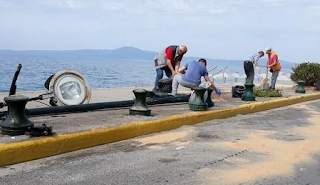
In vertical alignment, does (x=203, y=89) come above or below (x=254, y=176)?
above

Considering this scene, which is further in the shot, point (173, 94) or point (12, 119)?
point (173, 94)

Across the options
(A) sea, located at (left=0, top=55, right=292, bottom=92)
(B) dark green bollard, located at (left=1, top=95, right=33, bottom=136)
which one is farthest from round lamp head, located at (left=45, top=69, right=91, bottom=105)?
(B) dark green bollard, located at (left=1, top=95, right=33, bottom=136)

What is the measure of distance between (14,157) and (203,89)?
4580 mm

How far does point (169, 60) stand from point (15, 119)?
5.43 metres

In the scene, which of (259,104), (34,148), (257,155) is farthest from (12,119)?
(259,104)

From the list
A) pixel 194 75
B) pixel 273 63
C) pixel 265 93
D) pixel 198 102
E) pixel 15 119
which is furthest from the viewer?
pixel 273 63

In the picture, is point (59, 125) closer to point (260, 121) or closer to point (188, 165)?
point (188, 165)

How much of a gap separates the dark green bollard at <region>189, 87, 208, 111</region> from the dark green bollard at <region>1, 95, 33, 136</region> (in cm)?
392

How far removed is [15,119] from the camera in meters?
5.36

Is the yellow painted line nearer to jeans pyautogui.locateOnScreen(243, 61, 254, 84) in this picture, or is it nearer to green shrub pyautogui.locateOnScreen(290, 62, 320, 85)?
jeans pyautogui.locateOnScreen(243, 61, 254, 84)

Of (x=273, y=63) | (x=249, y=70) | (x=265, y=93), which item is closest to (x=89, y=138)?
(x=249, y=70)

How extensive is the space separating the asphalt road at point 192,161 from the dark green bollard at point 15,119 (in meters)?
0.62

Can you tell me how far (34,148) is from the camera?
16.1 ft

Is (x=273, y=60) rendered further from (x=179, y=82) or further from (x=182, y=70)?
(x=179, y=82)
